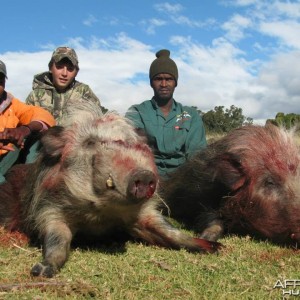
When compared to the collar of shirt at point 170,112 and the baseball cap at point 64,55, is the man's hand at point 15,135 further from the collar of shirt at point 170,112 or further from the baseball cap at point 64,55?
the collar of shirt at point 170,112

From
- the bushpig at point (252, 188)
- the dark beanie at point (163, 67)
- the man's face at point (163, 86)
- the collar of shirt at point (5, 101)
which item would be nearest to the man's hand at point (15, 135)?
the collar of shirt at point (5, 101)

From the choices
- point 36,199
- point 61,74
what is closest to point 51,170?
point 36,199

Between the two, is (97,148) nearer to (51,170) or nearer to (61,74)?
(51,170)

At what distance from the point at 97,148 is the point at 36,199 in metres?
0.83

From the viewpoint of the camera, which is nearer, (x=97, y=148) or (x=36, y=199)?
(x=97, y=148)

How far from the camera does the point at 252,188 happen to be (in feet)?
15.9

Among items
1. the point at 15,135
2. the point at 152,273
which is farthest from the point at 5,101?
the point at 152,273

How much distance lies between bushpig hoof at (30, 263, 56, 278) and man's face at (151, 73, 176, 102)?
13.6 feet

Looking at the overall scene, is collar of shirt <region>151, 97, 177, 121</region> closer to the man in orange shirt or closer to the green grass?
the man in orange shirt

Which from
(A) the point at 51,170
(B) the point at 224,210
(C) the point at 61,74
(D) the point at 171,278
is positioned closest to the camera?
(D) the point at 171,278

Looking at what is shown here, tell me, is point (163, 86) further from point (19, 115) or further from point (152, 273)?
point (152, 273)

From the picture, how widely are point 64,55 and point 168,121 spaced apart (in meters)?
1.71

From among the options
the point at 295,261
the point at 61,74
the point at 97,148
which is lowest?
the point at 295,261

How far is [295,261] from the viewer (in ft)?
13.0
